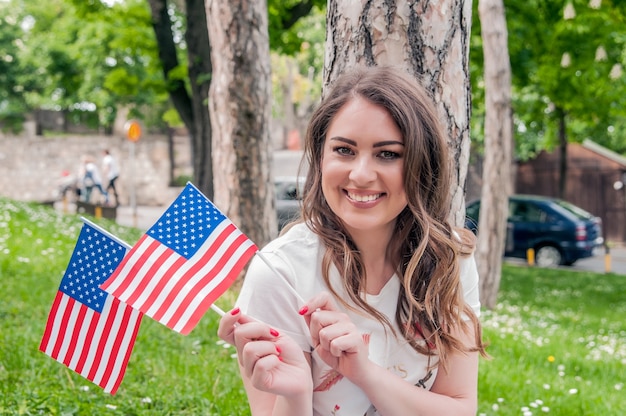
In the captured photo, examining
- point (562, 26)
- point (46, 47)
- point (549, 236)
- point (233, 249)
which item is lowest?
point (549, 236)

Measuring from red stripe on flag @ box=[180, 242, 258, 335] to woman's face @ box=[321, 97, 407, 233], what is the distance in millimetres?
296

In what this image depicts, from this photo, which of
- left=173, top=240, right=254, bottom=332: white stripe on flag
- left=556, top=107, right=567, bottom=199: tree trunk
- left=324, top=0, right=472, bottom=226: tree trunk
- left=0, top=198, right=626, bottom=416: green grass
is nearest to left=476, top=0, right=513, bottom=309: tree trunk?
left=0, top=198, right=626, bottom=416: green grass

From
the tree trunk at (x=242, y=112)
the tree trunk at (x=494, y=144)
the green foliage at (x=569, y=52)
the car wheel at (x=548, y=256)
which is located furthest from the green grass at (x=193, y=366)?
the car wheel at (x=548, y=256)

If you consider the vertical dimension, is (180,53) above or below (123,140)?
above

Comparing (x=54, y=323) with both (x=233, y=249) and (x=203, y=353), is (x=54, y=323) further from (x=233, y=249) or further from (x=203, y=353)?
(x=203, y=353)

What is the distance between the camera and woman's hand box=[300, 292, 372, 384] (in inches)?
75.2

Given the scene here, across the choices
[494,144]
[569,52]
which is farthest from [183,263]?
[569,52]

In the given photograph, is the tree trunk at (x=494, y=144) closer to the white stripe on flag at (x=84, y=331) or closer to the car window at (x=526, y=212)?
the car window at (x=526, y=212)

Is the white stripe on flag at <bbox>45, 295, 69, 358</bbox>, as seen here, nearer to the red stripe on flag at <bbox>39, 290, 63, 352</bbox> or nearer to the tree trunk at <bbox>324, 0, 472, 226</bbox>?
the red stripe on flag at <bbox>39, 290, 63, 352</bbox>

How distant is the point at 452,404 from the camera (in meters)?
2.28

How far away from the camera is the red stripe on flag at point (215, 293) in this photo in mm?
2139

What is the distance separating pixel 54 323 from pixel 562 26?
528 inches

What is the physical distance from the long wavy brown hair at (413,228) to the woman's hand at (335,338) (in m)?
0.23

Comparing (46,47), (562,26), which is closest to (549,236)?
(562,26)
